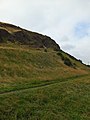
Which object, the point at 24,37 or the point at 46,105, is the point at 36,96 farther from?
the point at 24,37

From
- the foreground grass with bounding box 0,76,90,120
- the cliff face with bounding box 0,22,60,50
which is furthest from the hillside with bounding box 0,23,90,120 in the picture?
the cliff face with bounding box 0,22,60,50

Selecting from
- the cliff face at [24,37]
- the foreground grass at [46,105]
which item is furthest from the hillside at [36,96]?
the cliff face at [24,37]

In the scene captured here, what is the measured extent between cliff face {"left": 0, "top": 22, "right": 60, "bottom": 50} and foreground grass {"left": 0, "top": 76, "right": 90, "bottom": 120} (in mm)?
74240

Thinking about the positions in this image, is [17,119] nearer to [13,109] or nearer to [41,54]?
[13,109]

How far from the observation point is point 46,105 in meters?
32.8

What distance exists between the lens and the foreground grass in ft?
95.1

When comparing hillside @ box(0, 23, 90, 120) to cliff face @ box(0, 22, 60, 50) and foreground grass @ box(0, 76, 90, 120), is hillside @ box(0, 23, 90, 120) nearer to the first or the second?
foreground grass @ box(0, 76, 90, 120)

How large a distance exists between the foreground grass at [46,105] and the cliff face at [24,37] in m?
74.2

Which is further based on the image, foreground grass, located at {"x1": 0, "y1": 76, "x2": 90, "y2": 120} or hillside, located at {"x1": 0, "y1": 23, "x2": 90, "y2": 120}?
hillside, located at {"x1": 0, "y1": 23, "x2": 90, "y2": 120}

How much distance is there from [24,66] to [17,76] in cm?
1217

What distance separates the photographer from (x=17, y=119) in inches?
1085

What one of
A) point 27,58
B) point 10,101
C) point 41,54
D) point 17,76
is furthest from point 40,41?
point 10,101

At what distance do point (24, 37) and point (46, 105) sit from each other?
3875 inches

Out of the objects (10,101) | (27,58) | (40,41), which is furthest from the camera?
(40,41)
